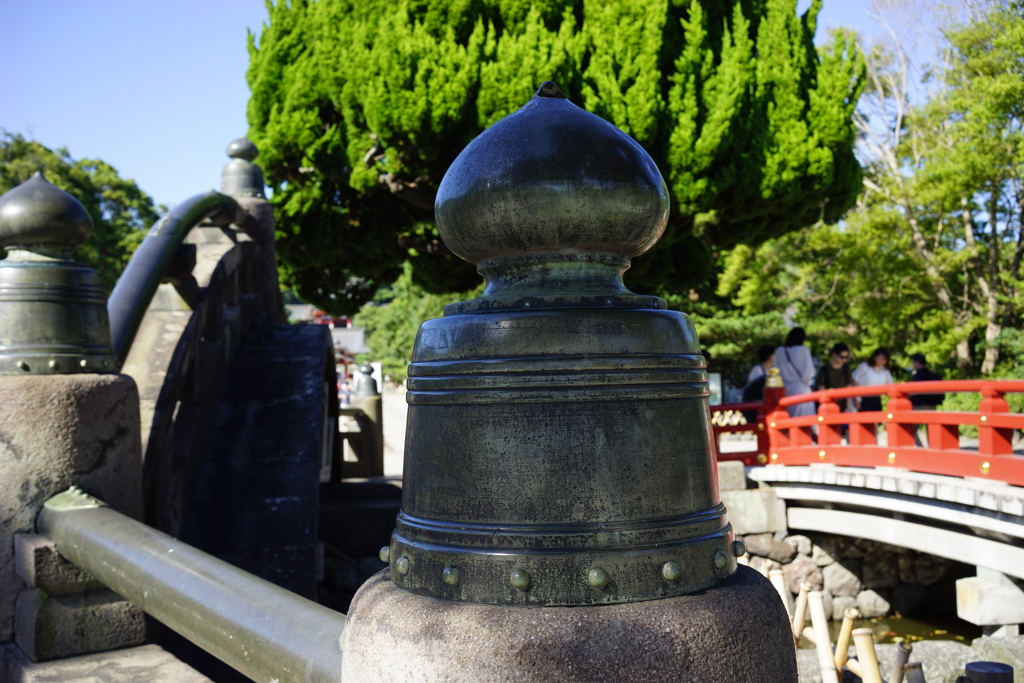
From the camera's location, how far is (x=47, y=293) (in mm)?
2869

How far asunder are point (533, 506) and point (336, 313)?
15940 mm

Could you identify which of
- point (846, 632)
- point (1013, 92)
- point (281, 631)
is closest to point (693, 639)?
point (281, 631)

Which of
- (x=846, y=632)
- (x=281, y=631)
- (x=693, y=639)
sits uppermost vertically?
(x=693, y=639)

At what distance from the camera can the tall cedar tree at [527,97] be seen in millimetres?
12078

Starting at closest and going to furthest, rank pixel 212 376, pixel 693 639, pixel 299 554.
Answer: pixel 693 639 < pixel 299 554 < pixel 212 376

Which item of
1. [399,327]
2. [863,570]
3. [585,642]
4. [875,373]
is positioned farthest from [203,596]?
[399,327]

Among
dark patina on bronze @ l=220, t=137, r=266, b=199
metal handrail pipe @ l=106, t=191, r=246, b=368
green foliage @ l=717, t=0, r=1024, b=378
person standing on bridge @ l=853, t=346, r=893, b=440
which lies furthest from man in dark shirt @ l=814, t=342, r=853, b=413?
metal handrail pipe @ l=106, t=191, r=246, b=368

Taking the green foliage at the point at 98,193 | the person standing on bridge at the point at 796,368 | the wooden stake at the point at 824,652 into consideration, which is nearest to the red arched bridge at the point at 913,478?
the person standing on bridge at the point at 796,368

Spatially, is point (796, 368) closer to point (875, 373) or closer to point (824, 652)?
point (875, 373)

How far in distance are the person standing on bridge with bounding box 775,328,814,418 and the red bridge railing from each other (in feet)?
1.04

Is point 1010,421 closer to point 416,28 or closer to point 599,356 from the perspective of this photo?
point 599,356

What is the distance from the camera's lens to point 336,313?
1670 centimetres

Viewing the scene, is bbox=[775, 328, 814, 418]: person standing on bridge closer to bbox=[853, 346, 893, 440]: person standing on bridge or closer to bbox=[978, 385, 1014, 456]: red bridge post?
bbox=[853, 346, 893, 440]: person standing on bridge

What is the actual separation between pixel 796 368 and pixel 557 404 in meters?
10.8
